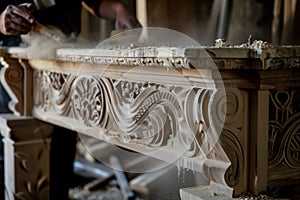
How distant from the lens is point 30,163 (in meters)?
1.24

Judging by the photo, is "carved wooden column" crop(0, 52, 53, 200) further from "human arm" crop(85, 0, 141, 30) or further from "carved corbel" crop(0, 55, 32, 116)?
"human arm" crop(85, 0, 141, 30)

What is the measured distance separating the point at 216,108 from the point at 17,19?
0.56 m

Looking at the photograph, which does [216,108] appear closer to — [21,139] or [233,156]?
[233,156]

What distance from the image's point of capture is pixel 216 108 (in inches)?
23.2

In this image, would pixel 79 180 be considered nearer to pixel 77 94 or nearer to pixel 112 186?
pixel 112 186

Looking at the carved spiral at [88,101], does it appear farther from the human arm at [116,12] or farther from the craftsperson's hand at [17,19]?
the human arm at [116,12]

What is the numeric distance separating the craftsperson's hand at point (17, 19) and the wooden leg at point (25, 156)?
30cm

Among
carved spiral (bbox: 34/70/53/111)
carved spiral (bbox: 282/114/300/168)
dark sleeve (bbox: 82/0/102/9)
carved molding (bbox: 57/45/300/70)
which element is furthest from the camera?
dark sleeve (bbox: 82/0/102/9)

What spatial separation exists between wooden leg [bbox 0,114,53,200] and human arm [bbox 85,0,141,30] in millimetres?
340

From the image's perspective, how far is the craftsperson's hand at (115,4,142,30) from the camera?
1192 millimetres

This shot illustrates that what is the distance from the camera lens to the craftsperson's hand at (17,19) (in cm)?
98

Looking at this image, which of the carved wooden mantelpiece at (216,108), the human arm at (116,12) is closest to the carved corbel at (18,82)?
the human arm at (116,12)

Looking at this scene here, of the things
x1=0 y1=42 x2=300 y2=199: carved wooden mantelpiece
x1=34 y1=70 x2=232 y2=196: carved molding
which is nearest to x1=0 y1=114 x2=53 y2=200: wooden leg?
x1=34 y1=70 x2=232 y2=196: carved molding

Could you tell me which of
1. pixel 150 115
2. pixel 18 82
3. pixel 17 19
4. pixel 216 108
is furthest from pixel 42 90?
pixel 216 108
